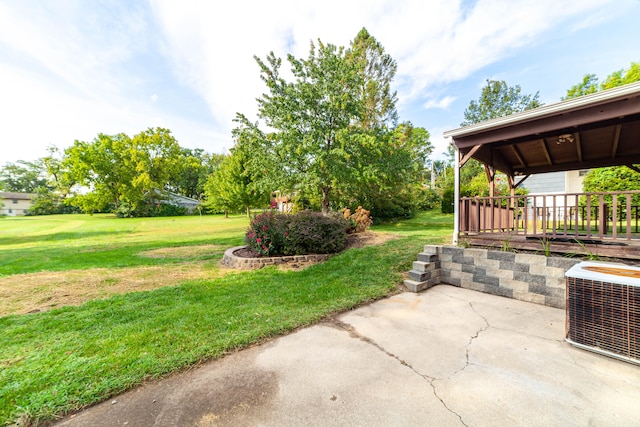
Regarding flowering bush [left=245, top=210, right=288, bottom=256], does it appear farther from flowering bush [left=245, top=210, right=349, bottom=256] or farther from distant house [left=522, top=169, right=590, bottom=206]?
distant house [left=522, top=169, right=590, bottom=206]

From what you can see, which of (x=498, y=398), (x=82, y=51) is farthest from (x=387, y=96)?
(x=498, y=398)

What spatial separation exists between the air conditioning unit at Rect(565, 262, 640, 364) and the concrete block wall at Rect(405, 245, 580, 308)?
1.07m

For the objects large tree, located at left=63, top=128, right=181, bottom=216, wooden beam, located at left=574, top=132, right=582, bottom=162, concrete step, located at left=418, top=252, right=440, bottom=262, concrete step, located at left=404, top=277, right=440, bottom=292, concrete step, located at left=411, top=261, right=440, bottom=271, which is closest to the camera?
concrete step, located at left=404, top=277, right=440, bottom=292

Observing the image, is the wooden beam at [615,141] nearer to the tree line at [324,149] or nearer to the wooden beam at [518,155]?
the wooden beam at [518,155]

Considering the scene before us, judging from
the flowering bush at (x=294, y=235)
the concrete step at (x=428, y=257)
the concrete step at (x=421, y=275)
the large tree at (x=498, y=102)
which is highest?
the large tree at (x=498, y=102)

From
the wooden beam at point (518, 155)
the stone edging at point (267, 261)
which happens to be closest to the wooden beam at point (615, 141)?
the wooden beam at point (518, 155)

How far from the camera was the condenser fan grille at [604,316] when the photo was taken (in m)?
2.16

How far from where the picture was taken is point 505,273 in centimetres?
398

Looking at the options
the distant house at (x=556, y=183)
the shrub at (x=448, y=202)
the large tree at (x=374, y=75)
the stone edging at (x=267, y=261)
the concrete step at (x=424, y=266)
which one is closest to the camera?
the concrete step at (x=424, y=266)

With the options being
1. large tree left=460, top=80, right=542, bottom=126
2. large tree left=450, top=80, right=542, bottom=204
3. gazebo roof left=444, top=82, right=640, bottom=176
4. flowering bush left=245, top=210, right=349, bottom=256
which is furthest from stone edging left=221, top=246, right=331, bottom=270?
large tree left=460, top=80, right=542, bottom=126

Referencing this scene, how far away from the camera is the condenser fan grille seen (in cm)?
216

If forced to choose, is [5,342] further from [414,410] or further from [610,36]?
[610,36]

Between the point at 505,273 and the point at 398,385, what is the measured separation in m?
3.15

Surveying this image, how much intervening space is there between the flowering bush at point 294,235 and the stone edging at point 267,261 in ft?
0.81
